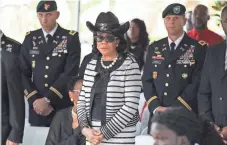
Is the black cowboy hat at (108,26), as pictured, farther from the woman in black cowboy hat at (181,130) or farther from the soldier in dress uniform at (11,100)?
the woman in black cowboy hat at (181,130)

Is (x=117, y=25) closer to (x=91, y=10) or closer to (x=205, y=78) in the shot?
(x=205, y=78)

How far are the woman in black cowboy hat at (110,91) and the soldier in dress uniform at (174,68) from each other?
100 centimetres

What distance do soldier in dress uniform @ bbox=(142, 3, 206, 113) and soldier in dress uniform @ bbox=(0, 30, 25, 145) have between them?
44.7 inches

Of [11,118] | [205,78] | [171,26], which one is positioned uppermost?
[171,26]

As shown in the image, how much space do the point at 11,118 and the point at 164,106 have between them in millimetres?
1323

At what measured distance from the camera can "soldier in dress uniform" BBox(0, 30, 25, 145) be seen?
509cm

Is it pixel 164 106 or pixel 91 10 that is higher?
pixel 91 10

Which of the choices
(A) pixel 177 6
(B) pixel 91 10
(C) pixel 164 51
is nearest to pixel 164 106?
(C) pixel 164 51

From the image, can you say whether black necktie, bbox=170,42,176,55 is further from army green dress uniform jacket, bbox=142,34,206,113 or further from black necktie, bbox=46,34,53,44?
black necktie, bbox=46,34,53,44

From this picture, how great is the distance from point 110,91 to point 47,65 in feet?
5.77

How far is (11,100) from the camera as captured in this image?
512cm

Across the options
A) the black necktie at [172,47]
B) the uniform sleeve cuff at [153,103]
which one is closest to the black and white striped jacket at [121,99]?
→ the uniform sleeve cuff at [153,103]

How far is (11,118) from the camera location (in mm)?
5164

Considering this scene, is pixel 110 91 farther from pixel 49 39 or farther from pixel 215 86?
pixel 49 39
